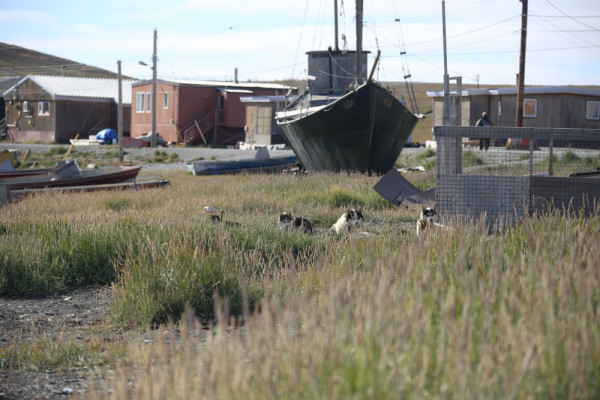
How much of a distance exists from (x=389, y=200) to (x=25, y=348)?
31.8 ft

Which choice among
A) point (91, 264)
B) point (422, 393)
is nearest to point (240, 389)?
point (422, 393)

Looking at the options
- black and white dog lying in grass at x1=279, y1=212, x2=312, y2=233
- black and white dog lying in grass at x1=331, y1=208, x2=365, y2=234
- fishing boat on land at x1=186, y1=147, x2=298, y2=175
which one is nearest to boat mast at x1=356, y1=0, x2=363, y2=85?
fishing boat on land at x1=186, y1=147, x2=298, y2=175

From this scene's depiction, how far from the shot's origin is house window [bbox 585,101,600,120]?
38.9 meters

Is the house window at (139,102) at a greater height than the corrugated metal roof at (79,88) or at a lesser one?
lesser

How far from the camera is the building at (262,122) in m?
43.8

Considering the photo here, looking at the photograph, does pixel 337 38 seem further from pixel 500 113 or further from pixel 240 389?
pixel 240 389

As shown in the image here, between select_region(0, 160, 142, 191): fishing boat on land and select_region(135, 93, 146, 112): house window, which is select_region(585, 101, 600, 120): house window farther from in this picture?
select_region(135, 93, 146, 112): house window

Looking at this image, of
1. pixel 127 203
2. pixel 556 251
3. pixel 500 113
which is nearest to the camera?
pixel 556 251

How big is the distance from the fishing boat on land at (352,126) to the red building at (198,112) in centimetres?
2258

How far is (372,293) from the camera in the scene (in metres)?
3.77

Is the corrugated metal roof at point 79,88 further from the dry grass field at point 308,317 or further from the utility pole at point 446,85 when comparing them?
the dry grass field at point 308,317

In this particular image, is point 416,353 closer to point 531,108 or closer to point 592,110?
point 531,108

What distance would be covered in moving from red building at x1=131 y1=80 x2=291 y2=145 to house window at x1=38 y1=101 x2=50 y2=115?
357 inches

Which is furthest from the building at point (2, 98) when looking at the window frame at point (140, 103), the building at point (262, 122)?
the building at point (262, 122)
